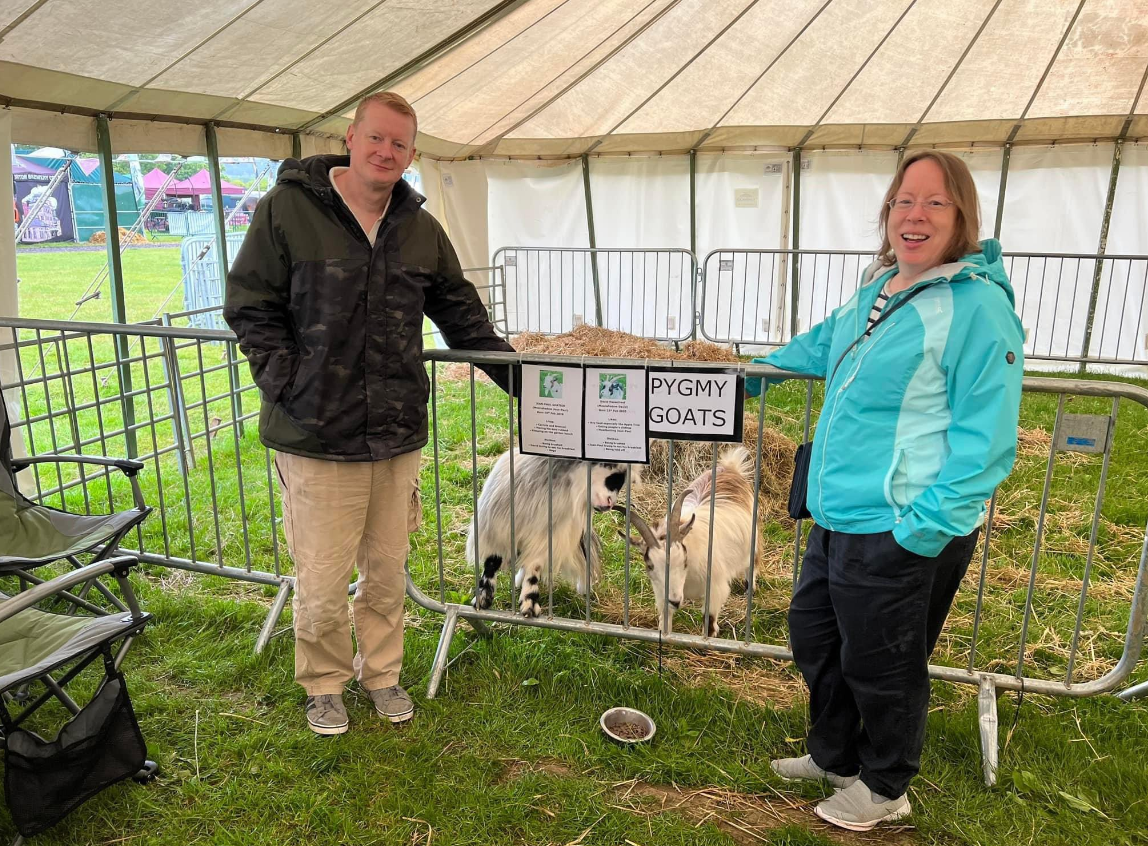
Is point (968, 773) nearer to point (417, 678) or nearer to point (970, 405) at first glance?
point (970, 405)

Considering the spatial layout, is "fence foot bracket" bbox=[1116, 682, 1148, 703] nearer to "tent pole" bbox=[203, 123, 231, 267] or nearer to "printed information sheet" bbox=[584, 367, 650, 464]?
"printed information sheet" bbox=[584, 367, 650, 464]

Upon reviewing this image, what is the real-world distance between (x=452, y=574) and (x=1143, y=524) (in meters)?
4.21

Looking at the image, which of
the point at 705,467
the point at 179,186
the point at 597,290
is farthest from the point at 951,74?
the point at 179,186

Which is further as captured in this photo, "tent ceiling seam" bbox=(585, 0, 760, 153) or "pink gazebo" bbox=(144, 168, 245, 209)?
"pink gazebo" bbox=(144, 168, 245, 209)

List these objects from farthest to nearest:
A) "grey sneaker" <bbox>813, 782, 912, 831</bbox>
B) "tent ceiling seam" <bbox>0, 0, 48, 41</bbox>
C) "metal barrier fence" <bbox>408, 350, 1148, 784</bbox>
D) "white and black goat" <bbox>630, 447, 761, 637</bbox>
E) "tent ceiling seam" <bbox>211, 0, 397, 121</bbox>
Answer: "tent ceiling seam" <bbox>211, 0, 397, 121</bbox> → "tent ceiling seam" <bbox>0, 0, 48, 41</bbox> → "white and black goat" <bbox>630, 447, 761, 637</bbox> → "metal barrier fence" <bbox>408, 350, 1148, 784</bbox> → "grey sneaker" <bbox>813, 782, 912, 831</bbox>

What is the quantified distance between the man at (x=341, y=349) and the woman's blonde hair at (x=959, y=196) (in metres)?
1.51

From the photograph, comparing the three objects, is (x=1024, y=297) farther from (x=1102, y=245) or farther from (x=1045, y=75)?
(x=1045, y=75)

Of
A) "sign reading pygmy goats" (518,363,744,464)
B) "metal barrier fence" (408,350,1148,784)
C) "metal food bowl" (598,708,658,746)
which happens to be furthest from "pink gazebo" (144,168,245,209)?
"metal food bowl" (598,708,658,746)

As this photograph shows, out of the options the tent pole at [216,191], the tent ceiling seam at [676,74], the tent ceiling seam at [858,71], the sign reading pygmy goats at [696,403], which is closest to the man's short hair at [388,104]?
the sign reading pygmy goats at [696,403]

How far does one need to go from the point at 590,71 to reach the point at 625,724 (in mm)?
6877

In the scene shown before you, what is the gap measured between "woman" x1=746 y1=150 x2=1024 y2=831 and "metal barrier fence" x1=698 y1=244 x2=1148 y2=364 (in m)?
6.67

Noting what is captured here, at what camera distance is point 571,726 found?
2.90 metres

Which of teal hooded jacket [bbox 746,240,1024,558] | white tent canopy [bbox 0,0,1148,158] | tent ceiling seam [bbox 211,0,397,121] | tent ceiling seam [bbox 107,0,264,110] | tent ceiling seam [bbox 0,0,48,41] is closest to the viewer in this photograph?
teal hooded jacket [bbox 746,240,1024,558]

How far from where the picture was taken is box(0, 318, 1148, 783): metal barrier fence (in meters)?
2.69
